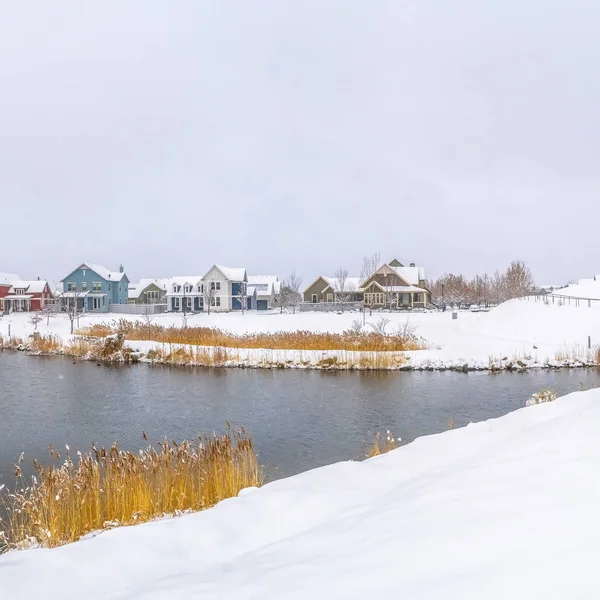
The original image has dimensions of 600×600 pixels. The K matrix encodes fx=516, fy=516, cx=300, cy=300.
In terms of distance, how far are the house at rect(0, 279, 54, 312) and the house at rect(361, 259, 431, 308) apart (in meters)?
49.3

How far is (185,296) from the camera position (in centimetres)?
7794

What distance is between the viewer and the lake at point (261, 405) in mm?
12695

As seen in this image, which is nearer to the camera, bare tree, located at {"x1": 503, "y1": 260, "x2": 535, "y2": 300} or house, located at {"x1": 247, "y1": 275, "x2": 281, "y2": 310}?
bare tree, located at {"x1": 503, "y1": 260, "x2": 535, "y2": 300}

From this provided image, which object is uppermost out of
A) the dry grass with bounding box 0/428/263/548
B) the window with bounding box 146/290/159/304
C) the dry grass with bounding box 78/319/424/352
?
the window with bounding box 146/290/159/304

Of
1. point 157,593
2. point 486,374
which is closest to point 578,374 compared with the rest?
point 486,374

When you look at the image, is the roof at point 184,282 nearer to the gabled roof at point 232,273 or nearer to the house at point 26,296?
the gabled roof at point 232,273

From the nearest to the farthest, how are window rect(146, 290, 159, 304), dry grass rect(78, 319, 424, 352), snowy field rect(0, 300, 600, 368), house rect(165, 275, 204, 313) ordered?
snowy field rect(0, 300, 600, 368)
dry grass rect(78, 319, 424, 352)
house rect(165, 275, 204, 313)
window rect(146, 290, 159, 304)

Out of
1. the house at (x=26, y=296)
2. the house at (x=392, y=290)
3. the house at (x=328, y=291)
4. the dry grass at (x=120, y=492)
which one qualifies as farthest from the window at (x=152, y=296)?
the dry grass at (x=120, y=492)

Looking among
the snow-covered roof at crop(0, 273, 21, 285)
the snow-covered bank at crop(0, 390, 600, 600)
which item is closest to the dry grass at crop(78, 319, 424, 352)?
the snow-covered bank at crop(0, 390, 600, 600)

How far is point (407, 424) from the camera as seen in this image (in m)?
14.3

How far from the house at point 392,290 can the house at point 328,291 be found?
429cm

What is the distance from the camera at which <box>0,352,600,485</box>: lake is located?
1270 centimetres

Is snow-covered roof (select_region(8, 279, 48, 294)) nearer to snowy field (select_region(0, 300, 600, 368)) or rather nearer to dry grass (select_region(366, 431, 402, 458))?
snowy field (select_region(0, 300, 600, 368))

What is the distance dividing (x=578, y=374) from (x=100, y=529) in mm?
20863
